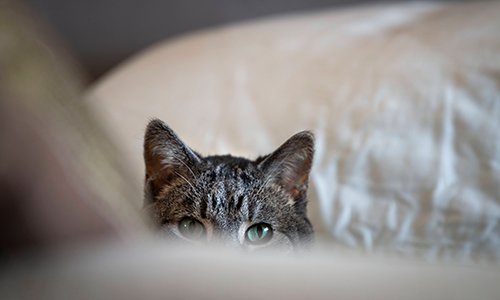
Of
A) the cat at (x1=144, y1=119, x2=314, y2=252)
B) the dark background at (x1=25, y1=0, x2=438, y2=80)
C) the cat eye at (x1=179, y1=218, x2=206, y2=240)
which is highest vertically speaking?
the dark background at (x1=25, y1=0, x2=438, y2=80)

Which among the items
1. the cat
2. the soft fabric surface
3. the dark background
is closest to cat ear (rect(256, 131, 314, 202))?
the cat

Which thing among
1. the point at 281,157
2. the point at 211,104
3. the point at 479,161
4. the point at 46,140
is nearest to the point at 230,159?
the point at 281,157

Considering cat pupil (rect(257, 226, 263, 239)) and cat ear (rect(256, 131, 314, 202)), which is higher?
cat ear (rect(256, 131, 314, 202))

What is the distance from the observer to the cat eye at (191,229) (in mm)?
442

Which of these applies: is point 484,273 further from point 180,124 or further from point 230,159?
point 180,124

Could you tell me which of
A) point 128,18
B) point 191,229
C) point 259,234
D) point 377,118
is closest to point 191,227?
point 191,229

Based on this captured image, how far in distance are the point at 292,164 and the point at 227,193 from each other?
0.42 ft

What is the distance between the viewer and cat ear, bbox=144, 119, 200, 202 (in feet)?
1.50

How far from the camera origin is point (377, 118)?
66 centimetres

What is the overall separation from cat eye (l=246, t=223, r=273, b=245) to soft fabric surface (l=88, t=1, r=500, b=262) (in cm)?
19

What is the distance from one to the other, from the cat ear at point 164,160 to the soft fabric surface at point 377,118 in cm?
3

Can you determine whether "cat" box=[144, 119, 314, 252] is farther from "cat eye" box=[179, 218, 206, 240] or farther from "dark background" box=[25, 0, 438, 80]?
"dark background" box=[25, 0, 438, 80]

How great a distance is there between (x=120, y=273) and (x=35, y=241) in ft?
0.22

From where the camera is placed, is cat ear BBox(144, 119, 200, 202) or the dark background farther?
the dark background
